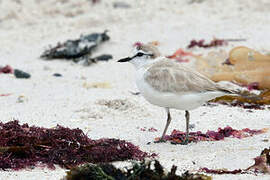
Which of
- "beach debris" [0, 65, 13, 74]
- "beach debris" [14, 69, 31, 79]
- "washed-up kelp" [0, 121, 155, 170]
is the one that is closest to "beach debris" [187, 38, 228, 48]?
"beach debris" [14, 69, 31, 79]

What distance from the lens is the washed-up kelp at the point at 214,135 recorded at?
511cm

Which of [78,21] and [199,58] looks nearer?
[199,58]

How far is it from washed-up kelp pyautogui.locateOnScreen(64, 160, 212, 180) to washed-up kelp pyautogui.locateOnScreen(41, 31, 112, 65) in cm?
556

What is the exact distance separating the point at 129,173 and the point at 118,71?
507cm

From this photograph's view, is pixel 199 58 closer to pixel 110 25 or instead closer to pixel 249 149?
pixel 110 25

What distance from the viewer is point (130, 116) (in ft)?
19.6

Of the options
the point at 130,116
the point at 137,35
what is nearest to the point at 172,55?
the point at 137,35

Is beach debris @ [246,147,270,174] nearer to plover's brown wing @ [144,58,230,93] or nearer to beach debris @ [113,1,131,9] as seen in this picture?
plover's brown wing @ [144,58,230,93]

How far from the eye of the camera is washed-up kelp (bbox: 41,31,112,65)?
30.4 feet

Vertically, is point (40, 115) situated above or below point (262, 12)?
below

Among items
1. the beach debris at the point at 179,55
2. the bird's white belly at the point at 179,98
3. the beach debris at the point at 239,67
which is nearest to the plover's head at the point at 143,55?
the bird's white belly at the point at 179,98

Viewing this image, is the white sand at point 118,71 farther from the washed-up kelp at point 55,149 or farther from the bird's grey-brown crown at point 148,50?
the bird's grey-brown crown at point 148,50

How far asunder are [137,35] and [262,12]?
304cm

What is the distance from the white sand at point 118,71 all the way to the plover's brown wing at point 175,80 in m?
0.57
